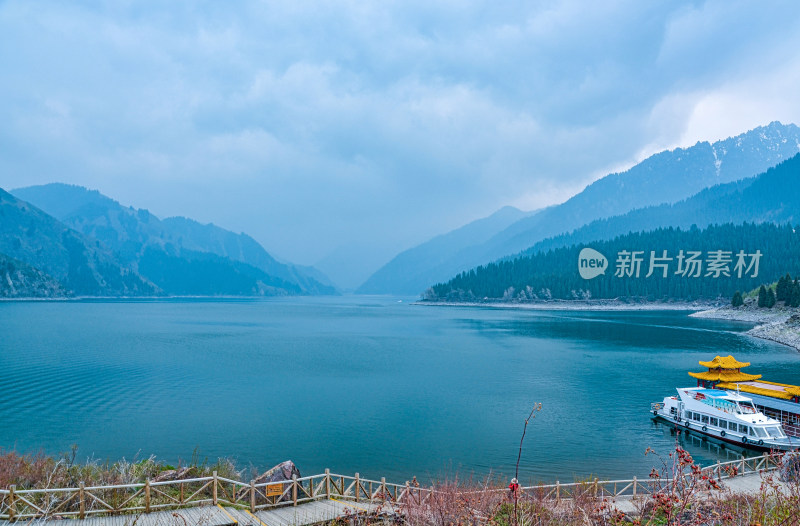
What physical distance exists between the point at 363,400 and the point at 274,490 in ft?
73.4

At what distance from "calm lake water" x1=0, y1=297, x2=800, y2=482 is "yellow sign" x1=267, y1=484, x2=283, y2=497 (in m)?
8.52

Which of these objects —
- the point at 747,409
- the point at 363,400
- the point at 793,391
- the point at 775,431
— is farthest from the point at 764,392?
the point at 363,400

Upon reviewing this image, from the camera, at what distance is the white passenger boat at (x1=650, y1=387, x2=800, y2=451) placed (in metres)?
27.7

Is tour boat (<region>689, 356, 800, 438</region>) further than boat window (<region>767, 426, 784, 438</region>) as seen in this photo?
Yes

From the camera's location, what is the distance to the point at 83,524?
12344 millimetres

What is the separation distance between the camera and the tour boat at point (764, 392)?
3047 cm

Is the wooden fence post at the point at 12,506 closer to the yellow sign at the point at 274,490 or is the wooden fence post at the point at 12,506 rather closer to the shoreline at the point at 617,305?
Answer: the yellow sign at the point at 274,490

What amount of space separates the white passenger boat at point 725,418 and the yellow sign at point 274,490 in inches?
999

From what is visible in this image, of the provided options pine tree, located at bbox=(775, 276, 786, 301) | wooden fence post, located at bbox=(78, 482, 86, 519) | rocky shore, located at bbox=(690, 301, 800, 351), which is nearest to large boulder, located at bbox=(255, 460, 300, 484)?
wooden fence post, located at bbox=(78, 482, 86, 519)

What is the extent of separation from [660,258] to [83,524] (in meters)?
211

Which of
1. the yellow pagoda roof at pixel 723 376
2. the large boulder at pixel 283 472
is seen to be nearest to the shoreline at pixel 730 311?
the yellow pagoda roof at pixel 723 376

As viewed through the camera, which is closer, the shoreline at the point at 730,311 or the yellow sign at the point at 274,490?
the yellow sign at the point at 274,490

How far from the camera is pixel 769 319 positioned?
97.2m

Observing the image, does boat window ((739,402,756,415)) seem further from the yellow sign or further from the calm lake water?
the yellow sign
